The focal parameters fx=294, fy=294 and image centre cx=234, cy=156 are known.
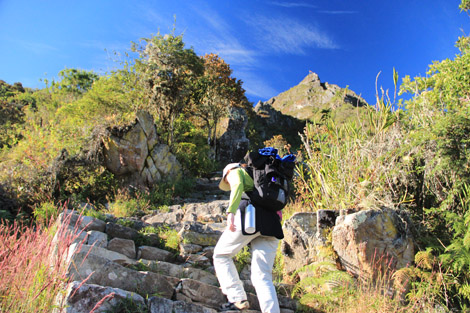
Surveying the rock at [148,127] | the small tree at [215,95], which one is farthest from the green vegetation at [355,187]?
the small tree at [215,95]

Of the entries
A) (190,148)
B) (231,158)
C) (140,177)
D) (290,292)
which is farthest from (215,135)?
(290,292)

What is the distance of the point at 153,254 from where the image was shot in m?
4.75

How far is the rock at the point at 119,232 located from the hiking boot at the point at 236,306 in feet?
8.54

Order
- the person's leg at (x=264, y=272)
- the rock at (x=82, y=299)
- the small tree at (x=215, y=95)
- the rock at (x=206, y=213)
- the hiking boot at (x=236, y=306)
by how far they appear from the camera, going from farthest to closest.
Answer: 1. the small tree at (x=215, y=95)
2. the rock at (x=206, y=213)
3. the hiking boot at (x=236, y=306)
4. the person's leg at (x=264, y=272)
5. the rock at (x=82, y=299)

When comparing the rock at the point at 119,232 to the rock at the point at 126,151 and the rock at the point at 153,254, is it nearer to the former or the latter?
the rock at the point at 153,254

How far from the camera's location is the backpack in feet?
11.0

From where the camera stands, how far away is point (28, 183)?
778cm

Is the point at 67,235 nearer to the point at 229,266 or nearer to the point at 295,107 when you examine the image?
the point at 229,266

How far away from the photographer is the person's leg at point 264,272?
2994 millimetres

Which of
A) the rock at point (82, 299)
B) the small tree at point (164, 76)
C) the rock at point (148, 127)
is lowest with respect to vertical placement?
the rock at point (82, 299)

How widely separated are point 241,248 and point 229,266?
238mm

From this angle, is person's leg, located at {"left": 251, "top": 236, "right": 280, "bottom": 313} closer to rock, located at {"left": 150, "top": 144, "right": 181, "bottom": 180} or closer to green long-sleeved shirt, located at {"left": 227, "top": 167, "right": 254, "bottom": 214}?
green long-sleeved shirt, located at {"left": 227, "top": 167, "right": 254, "bottom": 214}

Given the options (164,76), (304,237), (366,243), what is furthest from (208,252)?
(164,76)

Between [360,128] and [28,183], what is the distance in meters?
8.32
